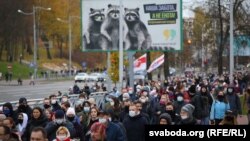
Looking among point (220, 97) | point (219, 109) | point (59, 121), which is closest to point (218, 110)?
point (219, 109)

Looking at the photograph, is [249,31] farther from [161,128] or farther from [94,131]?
[161,128]

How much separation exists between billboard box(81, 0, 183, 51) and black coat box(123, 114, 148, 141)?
52.6ft

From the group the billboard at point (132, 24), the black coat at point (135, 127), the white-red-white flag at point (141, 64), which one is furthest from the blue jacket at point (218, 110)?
the white-red-white flag at point (141, 64)

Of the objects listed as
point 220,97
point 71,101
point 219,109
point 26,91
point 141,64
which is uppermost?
point 141,64

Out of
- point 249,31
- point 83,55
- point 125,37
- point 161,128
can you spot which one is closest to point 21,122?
point 161,128

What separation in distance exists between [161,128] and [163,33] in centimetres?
2250

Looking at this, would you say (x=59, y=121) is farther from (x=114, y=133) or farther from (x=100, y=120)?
(x=114, y=133)

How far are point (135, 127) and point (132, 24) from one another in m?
16.6

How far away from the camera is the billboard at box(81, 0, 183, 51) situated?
1067 inches

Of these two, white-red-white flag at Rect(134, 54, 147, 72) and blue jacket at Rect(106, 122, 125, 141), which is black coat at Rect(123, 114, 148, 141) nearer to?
blue jacket at Rect(106, 122, 125, 141)

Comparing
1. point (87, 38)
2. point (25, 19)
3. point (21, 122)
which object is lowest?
point (21, 122)

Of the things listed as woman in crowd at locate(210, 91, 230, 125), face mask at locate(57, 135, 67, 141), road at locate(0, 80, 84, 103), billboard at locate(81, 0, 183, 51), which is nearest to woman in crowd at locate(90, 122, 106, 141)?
face mask at locate(57, 135, 67, 141)

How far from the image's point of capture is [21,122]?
11633mm

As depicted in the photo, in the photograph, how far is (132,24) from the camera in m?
27.3
